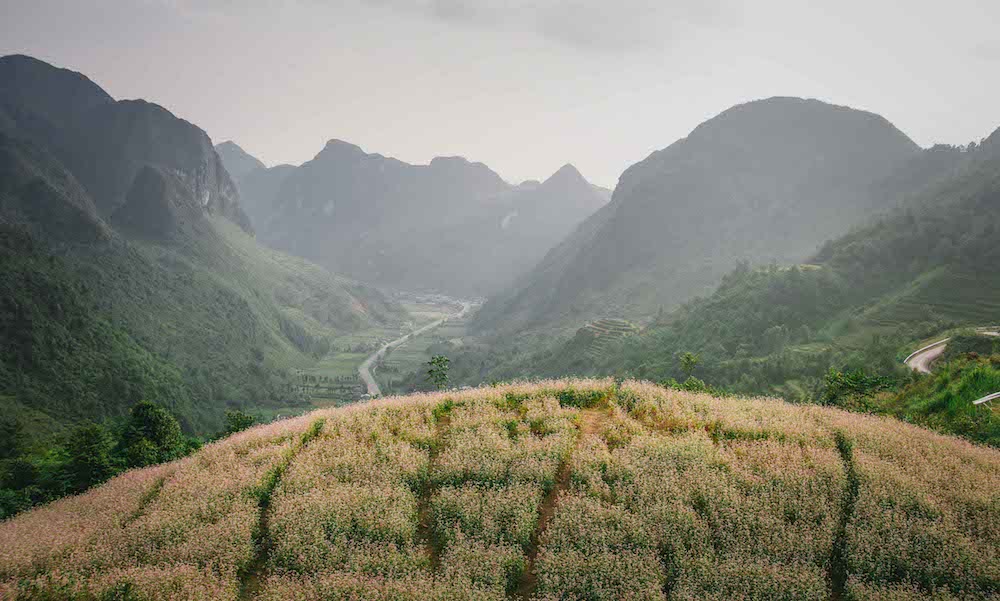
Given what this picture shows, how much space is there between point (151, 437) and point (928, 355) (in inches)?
2800

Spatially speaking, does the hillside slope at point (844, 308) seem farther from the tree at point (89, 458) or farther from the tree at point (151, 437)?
the tree at point (89, 458)

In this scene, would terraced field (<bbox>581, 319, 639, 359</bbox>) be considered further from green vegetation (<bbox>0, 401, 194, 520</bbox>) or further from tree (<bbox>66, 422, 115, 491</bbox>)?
tree (<bbox>66, 422, 115, 491</bbox>)

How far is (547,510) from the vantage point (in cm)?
1205

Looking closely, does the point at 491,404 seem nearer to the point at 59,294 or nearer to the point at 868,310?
the point at 868,310

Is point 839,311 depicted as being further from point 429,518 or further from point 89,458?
point 89,458

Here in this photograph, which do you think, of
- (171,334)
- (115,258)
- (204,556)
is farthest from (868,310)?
(115,258)

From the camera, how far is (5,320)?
98.0m

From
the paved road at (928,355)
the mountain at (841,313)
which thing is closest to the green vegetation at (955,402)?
the mountain at (841,313)

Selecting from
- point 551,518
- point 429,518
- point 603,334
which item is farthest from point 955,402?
point 603,334

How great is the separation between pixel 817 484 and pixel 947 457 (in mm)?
3935

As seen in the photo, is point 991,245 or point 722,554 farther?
point 991,245

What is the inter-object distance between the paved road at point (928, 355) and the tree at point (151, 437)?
60658 millimetres

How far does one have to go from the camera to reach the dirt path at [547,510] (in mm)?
10219

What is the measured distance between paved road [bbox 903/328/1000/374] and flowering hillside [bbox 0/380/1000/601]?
40706 millimetres
